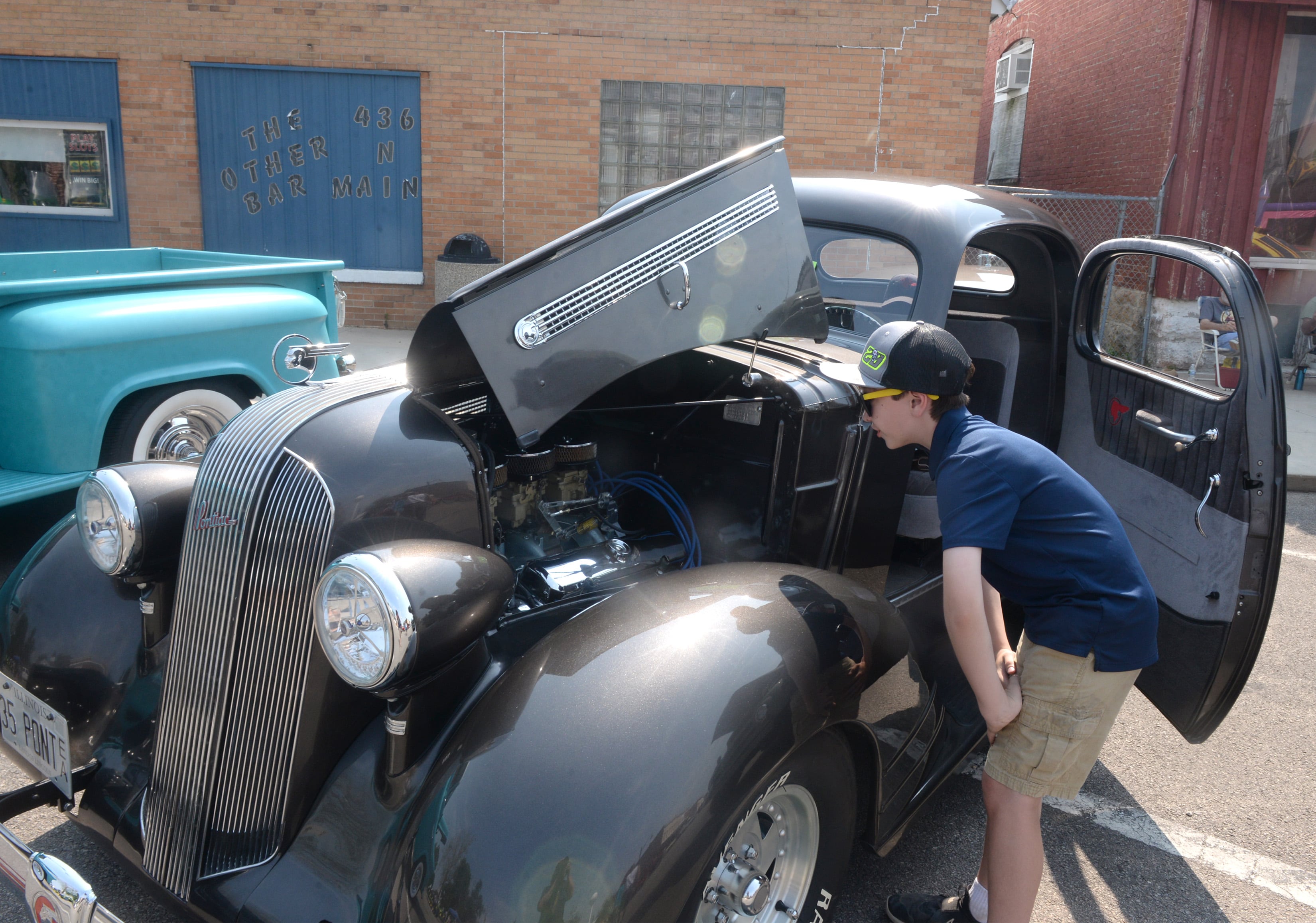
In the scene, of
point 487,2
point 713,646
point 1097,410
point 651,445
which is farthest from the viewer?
point 487,2

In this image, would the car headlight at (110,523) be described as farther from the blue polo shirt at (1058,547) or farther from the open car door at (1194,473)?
the open car door at (1194,473)

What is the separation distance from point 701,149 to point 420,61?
136 inches

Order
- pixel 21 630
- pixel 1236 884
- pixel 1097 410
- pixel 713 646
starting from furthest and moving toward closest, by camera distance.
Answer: pixel 1097 410, pixel 1236 884, pixel 21 630, pixel 713 646

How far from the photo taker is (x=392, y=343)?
10719 mm

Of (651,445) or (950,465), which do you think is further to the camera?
(651,445)

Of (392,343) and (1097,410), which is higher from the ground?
(1097,410)

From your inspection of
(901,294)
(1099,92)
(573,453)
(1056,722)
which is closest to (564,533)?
(573,453)

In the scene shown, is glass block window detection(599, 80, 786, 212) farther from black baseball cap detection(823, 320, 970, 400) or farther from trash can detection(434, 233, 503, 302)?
black baseball cap detection(823, 320, 970, 400)

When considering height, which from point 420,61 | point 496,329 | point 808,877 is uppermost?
point 420,61

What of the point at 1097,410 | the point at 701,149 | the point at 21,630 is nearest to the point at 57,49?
the point at 701,149

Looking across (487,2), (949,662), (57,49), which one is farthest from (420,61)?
(949,662)

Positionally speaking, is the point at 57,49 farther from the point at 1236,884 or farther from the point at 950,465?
the point at 1236,884

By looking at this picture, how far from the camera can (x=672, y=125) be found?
11000mm

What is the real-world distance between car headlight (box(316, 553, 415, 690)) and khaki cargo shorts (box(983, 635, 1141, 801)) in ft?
4.92
